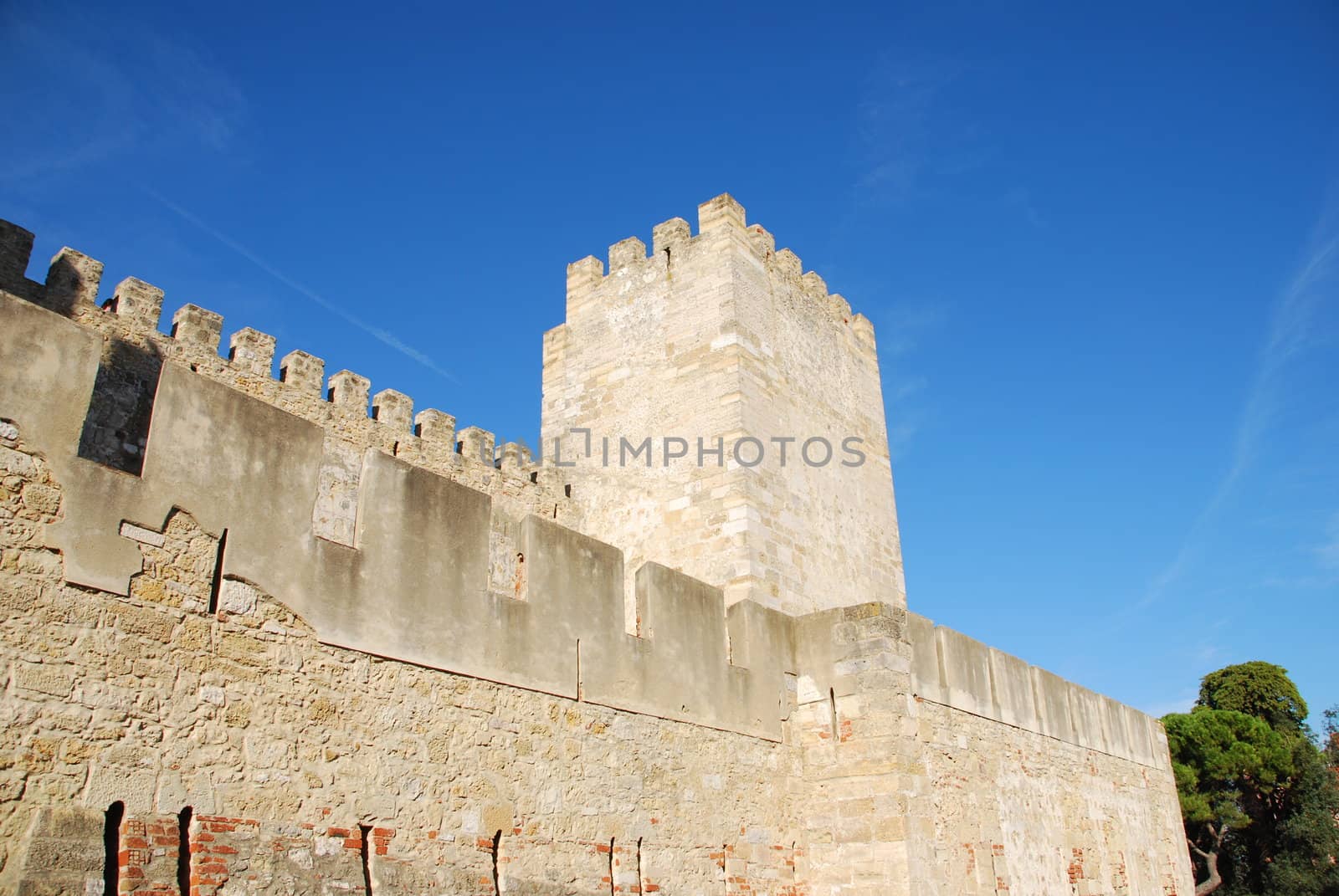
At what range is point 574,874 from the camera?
6707 mm

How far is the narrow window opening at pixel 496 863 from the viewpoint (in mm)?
6180

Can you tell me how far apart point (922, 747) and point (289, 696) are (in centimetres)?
567

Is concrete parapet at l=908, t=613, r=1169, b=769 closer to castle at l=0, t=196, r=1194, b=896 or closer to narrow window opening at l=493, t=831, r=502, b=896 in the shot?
castle at l=0, t=196, r=1194, b=896

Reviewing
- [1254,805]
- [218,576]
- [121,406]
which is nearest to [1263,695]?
[1254,805]

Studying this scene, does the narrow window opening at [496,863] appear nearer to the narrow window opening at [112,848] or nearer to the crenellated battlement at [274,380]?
the narrow window opening at [112,848]

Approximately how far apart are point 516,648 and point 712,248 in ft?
26.3

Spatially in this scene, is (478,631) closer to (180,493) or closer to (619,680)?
(619,680)

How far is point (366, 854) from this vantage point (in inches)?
218

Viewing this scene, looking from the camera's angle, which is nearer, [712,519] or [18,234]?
[18,234]

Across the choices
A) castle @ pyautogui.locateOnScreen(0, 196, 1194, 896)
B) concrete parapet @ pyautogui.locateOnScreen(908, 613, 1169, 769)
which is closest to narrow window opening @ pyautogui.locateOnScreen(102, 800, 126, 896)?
castle @ pyautogui.locateOnScreen(0, 196, 1194, 896)

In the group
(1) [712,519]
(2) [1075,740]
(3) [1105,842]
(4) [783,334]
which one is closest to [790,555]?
(1) [712,519]

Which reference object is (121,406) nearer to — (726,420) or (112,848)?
(726,420)

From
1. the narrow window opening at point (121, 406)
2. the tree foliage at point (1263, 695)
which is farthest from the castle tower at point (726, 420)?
the tree foliage at point (1263, 695)

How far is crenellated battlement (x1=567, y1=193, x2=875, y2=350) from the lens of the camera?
547 inches
